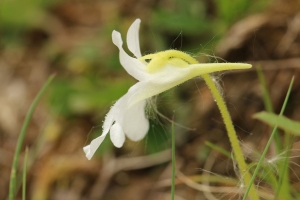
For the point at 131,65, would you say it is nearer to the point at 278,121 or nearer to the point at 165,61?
the point at 165,61

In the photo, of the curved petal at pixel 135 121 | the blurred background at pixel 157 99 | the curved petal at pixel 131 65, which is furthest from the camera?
the blurred background at pixel 157 99

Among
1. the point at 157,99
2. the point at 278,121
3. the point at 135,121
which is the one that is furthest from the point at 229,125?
the point at 157,99

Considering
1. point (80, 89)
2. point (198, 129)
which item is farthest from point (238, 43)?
point (80, 89)

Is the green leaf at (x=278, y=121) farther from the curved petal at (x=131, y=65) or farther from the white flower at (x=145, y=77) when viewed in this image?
the curved petal at (x=131, y=65)

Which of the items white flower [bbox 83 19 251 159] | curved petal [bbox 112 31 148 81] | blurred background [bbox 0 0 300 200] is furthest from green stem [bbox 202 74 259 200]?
blurred background [bbox 0 0 300 200]

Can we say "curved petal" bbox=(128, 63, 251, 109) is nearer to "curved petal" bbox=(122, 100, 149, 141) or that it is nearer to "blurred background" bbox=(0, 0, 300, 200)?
"curved petal" bbox=(122, 100, 149, 141)

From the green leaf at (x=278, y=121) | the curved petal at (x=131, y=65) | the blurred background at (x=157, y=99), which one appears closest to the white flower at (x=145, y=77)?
the curved petal at (x=131, y=65)
